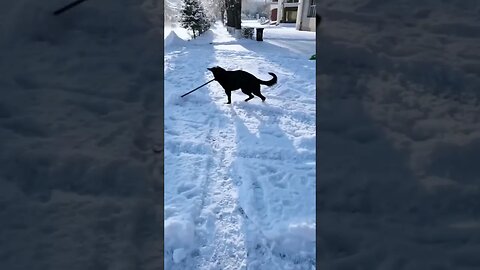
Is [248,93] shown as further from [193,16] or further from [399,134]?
[193,16]

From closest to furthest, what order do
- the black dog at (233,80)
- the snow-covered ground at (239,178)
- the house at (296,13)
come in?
the snow-covered ground at (239,178), the black dog at (233,80), the house at (296,13)

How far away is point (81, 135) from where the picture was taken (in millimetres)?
873

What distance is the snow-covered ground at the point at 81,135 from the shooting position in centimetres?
86

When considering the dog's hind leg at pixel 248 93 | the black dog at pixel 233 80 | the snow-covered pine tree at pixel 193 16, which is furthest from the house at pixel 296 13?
the black dog at pixel 233 80

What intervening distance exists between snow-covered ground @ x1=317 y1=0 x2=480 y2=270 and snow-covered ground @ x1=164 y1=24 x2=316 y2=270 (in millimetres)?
1634

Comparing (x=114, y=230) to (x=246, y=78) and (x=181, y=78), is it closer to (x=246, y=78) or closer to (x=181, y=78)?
(x=246, y=78)

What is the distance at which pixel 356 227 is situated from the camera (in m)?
0.87

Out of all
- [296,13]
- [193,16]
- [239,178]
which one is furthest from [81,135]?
[296,13]

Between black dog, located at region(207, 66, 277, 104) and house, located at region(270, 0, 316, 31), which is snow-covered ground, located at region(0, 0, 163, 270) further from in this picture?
house, located at region(270, 0, 316, 31)

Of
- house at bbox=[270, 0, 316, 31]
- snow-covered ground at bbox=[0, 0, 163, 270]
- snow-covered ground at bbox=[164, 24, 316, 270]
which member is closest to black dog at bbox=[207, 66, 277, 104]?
snow-covered ground at bbox=[164, 24, 316, 270]

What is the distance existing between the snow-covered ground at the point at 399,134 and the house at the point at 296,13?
12774mm

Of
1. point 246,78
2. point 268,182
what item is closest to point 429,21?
point 268,182

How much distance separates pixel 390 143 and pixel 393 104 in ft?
0.26

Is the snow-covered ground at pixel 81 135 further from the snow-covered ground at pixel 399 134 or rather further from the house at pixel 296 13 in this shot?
the house at pixel 296 13
